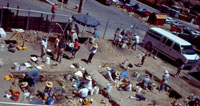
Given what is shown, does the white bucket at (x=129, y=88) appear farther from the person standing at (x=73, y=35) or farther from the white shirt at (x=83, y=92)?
the person standing at (x=73, y=35)

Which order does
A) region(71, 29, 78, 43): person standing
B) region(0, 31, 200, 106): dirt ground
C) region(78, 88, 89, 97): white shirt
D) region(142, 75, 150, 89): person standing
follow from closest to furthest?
region(78, 88, 89, 97): white shirt
region(0, 31, 200, 106): dirt ground
region(142, 75, 150, 89): person standing
region(71, 29, 78, 43): person standing

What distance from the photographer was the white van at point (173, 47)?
70.5 feet

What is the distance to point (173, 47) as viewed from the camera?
21891 mm

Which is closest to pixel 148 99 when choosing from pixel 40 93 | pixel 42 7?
pixel 40 93

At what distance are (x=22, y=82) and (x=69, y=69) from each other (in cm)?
367

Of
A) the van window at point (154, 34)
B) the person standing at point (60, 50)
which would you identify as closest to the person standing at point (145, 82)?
the person standing at point (60, 50)

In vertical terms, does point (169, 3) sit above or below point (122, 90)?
above

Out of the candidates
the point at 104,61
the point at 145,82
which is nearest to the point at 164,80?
the point at 145,82

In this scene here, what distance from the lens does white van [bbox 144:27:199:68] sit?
21484 millimetres

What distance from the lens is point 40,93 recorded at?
42.4 feet

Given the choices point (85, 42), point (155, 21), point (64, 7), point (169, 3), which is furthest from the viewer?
point (169, 3)

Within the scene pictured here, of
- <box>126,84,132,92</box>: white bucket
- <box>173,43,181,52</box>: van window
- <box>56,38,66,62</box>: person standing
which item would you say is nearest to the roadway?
<box>173,43,181,52</box>: van window

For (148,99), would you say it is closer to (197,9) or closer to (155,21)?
(155,21)

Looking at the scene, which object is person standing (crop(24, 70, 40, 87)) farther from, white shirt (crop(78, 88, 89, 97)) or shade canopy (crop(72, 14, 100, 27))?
shade canopy (crop(72, 14, 100, 27))
